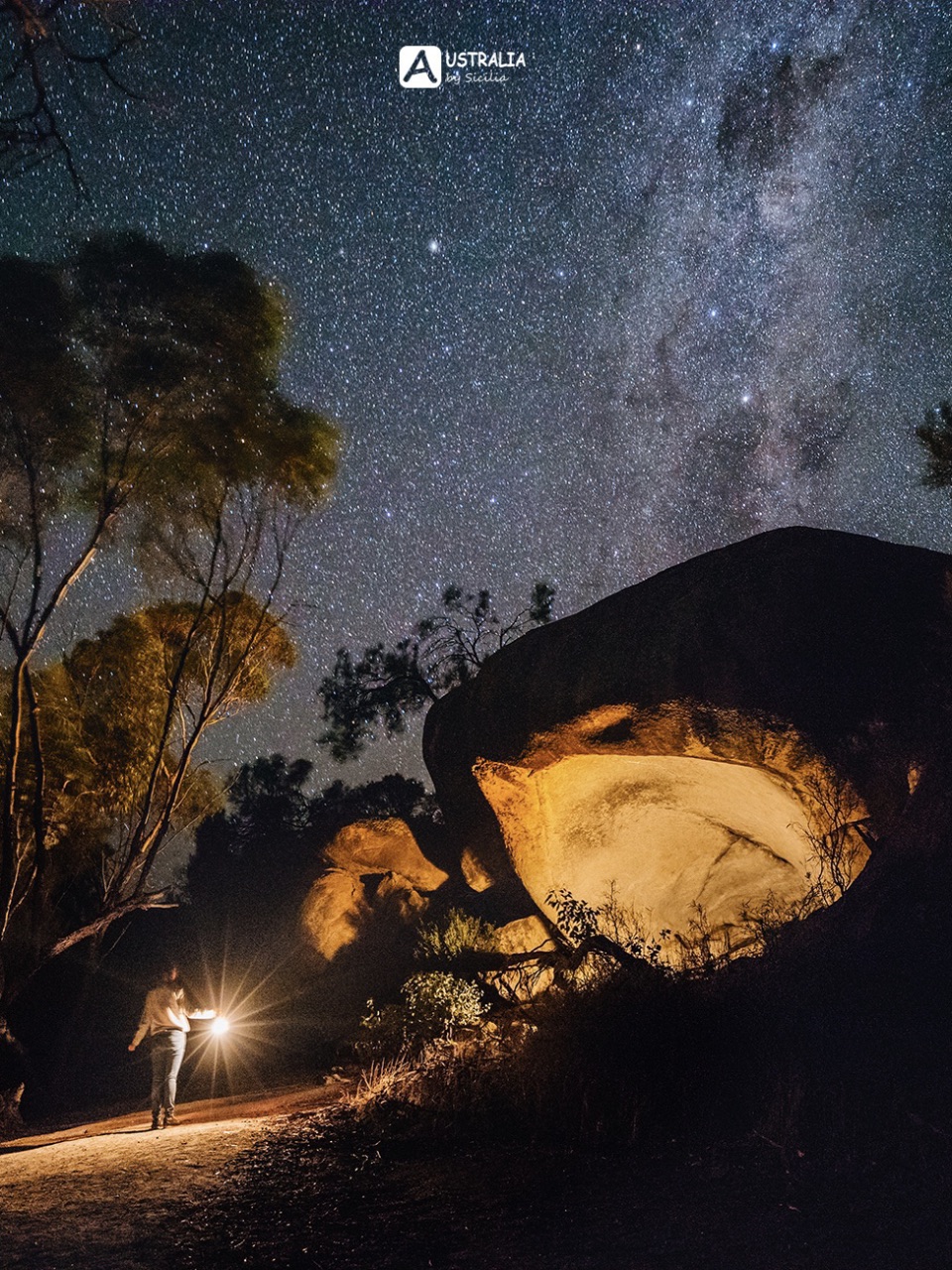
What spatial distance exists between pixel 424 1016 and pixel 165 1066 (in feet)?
10.4

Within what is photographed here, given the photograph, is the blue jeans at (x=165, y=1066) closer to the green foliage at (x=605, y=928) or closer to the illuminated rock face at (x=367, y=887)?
the green foliage at (x=605, y=928)

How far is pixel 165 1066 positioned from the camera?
8461mm

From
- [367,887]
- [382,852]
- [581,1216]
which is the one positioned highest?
[382,852]

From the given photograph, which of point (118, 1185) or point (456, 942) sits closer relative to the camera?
point (118, 1185)

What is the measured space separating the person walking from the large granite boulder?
5.91 metres

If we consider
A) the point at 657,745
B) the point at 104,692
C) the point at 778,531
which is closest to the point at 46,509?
the point at 104,692

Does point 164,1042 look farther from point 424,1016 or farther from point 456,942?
point 456,942

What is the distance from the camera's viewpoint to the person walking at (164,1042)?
841 cm

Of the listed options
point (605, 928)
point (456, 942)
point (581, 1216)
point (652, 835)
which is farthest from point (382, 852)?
point (581, 1216)

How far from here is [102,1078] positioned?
18.3 metres

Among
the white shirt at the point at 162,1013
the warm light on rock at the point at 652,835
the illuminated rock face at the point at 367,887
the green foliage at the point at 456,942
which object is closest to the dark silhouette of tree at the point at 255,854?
the illuminated rock face at the point at 367,887

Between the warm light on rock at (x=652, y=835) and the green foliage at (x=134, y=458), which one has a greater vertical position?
the green foliage at (x=134, y=458)

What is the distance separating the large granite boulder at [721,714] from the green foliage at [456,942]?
1.13m

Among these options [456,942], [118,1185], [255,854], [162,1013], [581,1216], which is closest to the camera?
[581,1216]
